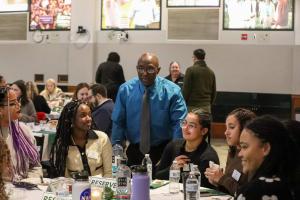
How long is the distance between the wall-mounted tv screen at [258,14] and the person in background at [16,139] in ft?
25.1

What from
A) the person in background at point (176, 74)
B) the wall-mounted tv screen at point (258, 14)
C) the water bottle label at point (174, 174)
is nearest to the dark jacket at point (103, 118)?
the water bottle label at point (174, 174)

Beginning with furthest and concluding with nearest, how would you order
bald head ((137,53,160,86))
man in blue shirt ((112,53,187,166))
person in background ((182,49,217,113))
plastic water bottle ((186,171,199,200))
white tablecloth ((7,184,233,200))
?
person in background ((182,49,217,113)) → man in blue shirt ((112,53,187,166)) → bald head ((137,53,160,86)) → white tablecloth ((7,184,233,200)) → plastic water bottle ((186,171,199,200))

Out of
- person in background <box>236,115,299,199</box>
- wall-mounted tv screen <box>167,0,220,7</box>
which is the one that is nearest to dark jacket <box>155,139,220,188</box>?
person in background <box>236,115,299,199</box>

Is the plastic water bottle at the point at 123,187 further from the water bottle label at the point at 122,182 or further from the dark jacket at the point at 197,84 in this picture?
the dark jacket at the point at 197,84

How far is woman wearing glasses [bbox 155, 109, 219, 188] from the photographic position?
3.93m

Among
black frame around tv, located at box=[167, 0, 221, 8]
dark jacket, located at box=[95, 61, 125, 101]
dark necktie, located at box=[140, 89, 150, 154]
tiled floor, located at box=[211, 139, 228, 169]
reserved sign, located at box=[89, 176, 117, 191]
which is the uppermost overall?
black frame around tv, located at box=[167, 0, 221, 8]

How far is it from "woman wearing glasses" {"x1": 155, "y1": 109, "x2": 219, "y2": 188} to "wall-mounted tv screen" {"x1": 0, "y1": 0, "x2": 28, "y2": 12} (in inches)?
359

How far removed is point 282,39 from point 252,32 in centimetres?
65

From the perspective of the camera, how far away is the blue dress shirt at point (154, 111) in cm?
468

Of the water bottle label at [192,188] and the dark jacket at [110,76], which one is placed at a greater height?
the dark jacket at [110,76]

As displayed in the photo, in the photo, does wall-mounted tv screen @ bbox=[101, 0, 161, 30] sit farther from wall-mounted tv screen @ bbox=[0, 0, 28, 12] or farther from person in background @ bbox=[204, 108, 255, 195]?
person in background @ bbox=[204, 108, 255, 195]

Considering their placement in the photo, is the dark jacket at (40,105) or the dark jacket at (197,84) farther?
the dark jacket at (197,84)

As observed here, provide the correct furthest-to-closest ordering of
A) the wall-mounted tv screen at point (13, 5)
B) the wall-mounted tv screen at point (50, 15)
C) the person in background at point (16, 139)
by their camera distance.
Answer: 1. the wall-mounted tv screen at point (13, 5)
2. the wall-mounted tv screen at point (50, 15)
3. the person in background at point (16, 139)

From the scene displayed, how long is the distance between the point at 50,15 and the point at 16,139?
8679 mm
